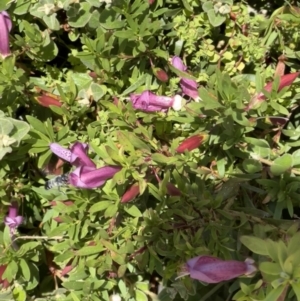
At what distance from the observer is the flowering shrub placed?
138 cm

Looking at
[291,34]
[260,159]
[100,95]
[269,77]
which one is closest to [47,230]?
[100,95]

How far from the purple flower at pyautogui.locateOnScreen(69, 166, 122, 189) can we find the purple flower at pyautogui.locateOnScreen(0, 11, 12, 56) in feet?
1.61

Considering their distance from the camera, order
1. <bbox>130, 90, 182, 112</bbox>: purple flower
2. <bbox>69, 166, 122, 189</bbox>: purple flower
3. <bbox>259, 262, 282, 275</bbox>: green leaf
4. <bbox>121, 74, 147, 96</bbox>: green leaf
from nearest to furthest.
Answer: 1. <bbox>259, 262, 282, 275</bbox>: green leaf
2. <bbox>69, 166, 122, 189</bbox>: purple flower
3. <bbox>130, 90, 182, 112</bbox>: purple flower
4. <bbox>121, 74, 147, 96</bbox>: green leaf

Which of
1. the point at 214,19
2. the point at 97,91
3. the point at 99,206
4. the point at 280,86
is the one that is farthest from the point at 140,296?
the point at 214,19

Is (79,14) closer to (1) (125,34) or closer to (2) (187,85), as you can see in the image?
(1) (125,34)

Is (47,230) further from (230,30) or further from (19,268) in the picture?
(230,30)

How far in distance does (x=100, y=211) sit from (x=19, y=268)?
32 cm

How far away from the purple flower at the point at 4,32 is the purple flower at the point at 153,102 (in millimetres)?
409

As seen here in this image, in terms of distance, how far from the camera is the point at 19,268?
1.58m

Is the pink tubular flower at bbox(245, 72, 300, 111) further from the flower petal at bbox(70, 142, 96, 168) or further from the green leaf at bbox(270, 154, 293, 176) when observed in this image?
the flower petal at bbox(70, 142, 96, 168)

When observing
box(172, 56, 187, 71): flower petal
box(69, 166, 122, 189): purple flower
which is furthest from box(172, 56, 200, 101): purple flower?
box(69, 166, 122, 189): purple flower

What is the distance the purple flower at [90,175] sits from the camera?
1.29m

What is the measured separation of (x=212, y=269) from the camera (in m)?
1.14

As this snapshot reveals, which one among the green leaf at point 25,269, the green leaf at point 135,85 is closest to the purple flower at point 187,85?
the green leaf at point 135,85
